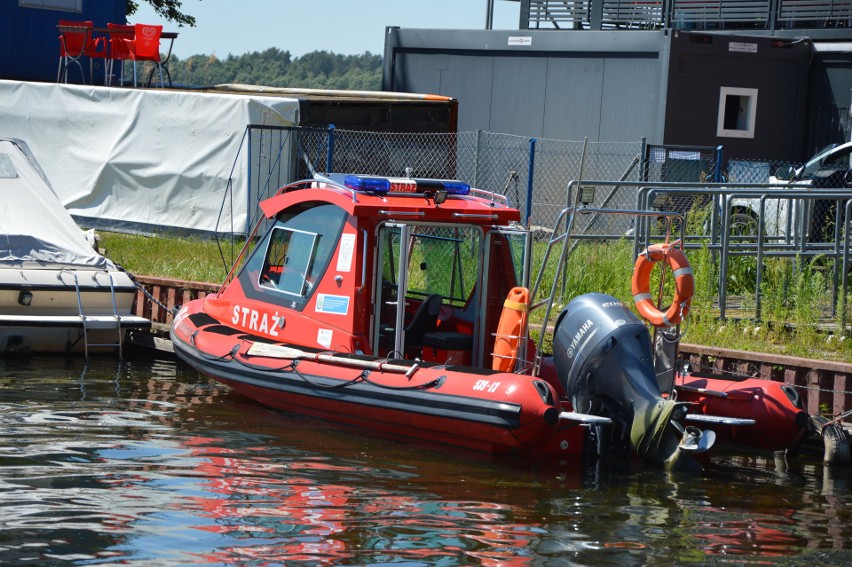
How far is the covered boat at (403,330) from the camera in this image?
32.5 feet

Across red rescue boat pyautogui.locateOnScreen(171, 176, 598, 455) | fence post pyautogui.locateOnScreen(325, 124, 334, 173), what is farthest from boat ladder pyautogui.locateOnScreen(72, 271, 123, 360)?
fence post pyautogui.locateOnScreen(325, 124, 334, 173)

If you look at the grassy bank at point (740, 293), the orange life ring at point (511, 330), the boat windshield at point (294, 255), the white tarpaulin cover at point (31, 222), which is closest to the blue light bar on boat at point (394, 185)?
the boat windshield at point (294, 255)

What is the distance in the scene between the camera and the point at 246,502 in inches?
340

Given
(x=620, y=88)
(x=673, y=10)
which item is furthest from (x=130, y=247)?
(x=673, y=10)

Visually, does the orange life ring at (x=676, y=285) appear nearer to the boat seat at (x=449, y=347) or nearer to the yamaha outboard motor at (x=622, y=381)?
the yamaha outboard motor at (x=622, y=381)

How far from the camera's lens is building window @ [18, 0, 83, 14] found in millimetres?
24266

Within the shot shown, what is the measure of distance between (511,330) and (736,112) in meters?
14.6

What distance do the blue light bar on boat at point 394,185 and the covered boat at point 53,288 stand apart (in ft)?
12.5

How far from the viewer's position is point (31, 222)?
14.9m

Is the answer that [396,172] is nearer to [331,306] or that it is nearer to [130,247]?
[130,247]

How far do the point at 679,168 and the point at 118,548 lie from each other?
14.5 metres

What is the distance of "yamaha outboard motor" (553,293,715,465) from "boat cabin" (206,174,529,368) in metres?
0.99

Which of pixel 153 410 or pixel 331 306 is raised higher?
pixel 331 306

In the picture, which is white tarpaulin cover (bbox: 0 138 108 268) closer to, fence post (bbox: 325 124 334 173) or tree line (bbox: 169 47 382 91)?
fence post (bbox: 325 124 334 173)
